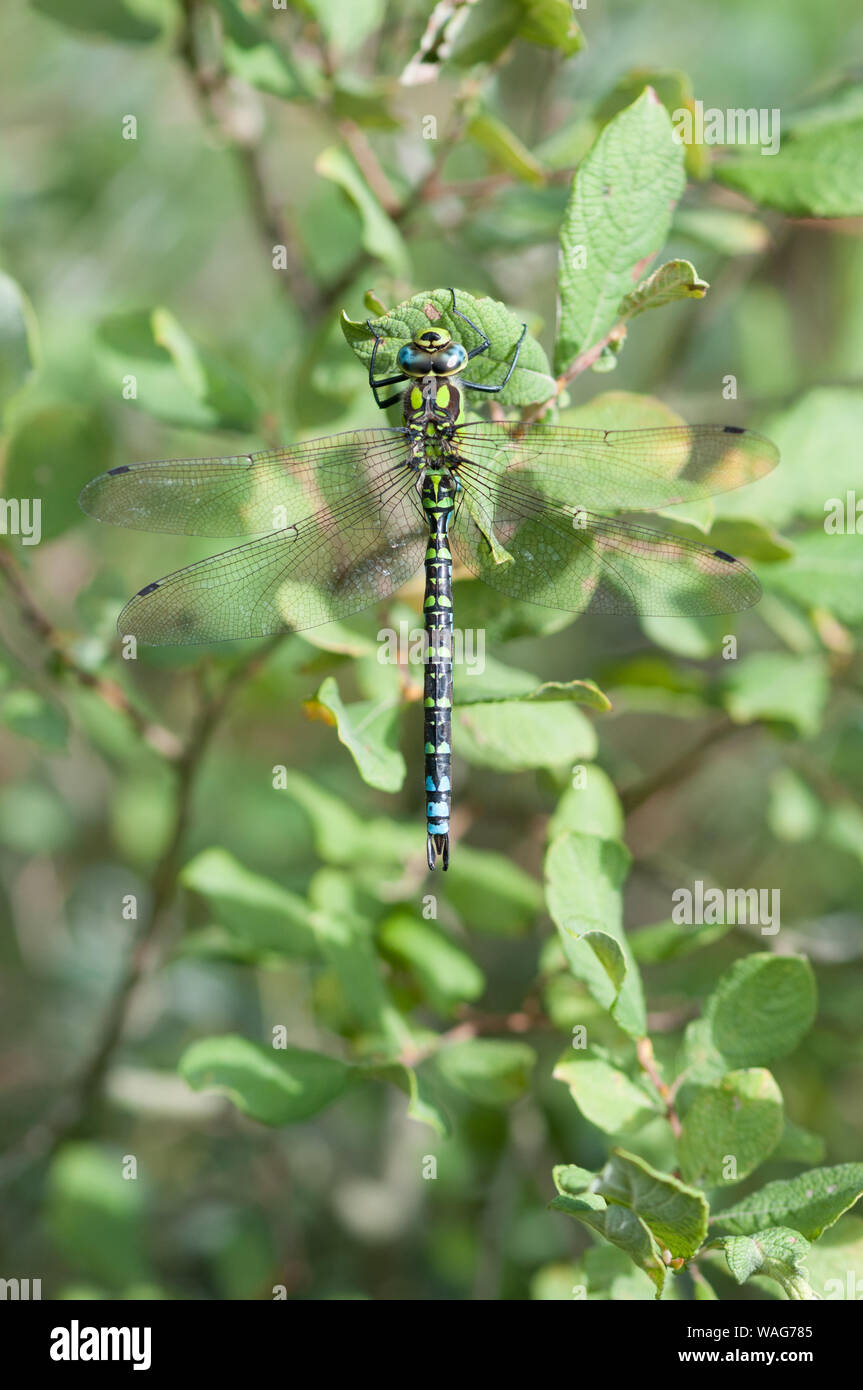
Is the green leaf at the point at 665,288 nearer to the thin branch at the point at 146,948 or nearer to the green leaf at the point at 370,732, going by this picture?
the green leaf at the point at 370,732

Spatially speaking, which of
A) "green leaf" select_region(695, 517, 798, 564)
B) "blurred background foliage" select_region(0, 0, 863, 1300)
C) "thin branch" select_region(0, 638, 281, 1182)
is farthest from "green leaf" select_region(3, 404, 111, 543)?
"green leaf" select_region(695, 517, 798, 564)

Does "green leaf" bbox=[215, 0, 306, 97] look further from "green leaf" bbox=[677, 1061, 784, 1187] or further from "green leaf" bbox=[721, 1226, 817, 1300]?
"green leaf" bbox=[721, 1226, 817, 1300]

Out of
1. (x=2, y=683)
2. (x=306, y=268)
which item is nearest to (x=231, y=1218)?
(x=2, y=683)

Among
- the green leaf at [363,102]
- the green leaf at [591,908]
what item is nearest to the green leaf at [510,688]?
the green leaf at [591,908]

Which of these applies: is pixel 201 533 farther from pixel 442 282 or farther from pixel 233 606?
pixel 442 282

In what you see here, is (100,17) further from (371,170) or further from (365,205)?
(365,205)
